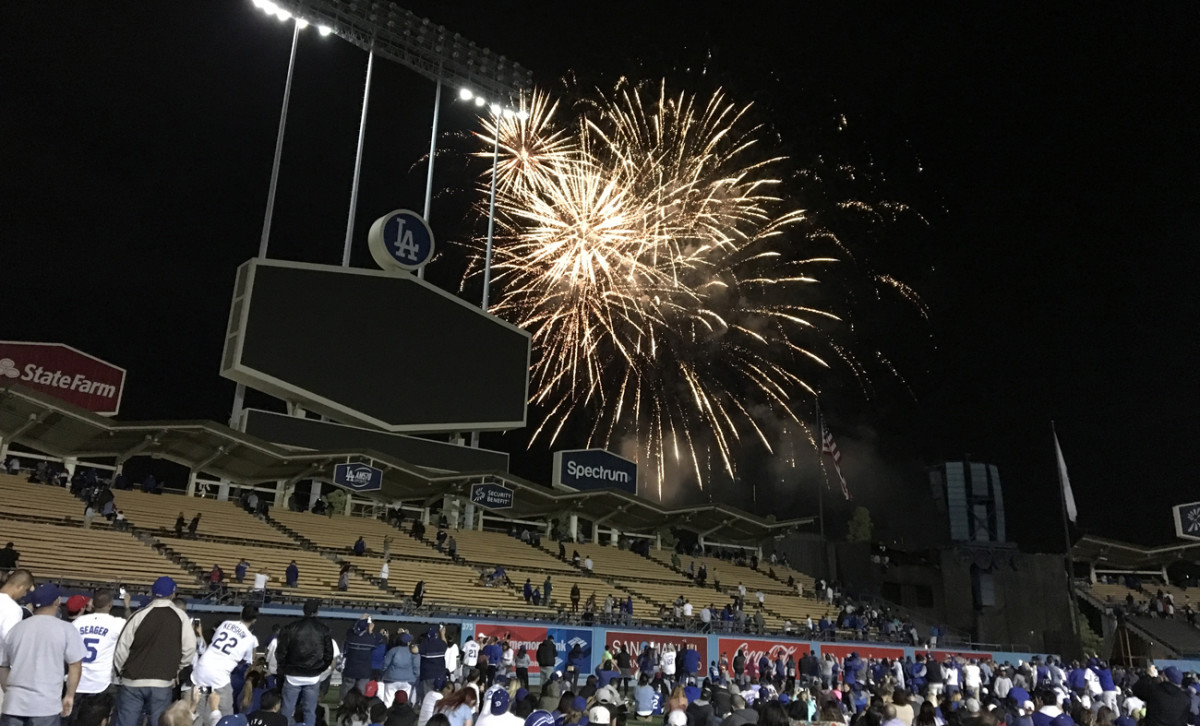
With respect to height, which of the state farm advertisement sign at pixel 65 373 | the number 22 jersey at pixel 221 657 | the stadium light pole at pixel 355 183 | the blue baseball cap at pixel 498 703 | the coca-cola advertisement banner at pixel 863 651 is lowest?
the coca-cola advertisement banner at pixel 863 651

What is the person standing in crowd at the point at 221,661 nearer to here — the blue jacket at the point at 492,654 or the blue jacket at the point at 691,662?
the blue jacket at the point at 492,654

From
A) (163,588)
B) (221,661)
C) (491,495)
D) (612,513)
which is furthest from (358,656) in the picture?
(612,513)

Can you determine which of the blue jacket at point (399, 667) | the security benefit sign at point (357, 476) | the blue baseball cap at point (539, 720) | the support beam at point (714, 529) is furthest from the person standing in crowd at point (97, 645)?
the support beam at point (714, 529)

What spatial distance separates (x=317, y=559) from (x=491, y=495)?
10.8 m

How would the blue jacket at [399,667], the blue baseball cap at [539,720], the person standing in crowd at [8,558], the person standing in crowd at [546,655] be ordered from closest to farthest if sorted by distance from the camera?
the blue baseball cap at [539,720], the blue jacket at [399,667], the person standing in crowd at [8,558], the person standing in crowd at [546,655]

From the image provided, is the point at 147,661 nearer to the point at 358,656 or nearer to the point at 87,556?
the point at 358,656

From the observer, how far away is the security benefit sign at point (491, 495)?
36875 mm

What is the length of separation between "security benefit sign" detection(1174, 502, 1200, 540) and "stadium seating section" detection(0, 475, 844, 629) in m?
29.5

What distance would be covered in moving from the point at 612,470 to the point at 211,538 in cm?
2201

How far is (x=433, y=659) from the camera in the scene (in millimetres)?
14141

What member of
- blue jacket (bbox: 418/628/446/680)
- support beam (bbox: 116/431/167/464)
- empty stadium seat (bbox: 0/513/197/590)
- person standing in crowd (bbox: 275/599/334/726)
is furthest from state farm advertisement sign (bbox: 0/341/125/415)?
person standing in crowd (bbox: 275/599/334/726)

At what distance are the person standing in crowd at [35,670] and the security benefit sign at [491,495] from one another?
30413 millimetres

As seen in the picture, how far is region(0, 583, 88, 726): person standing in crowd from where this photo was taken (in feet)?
20.9

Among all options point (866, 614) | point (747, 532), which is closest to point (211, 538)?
point (866, 614)
